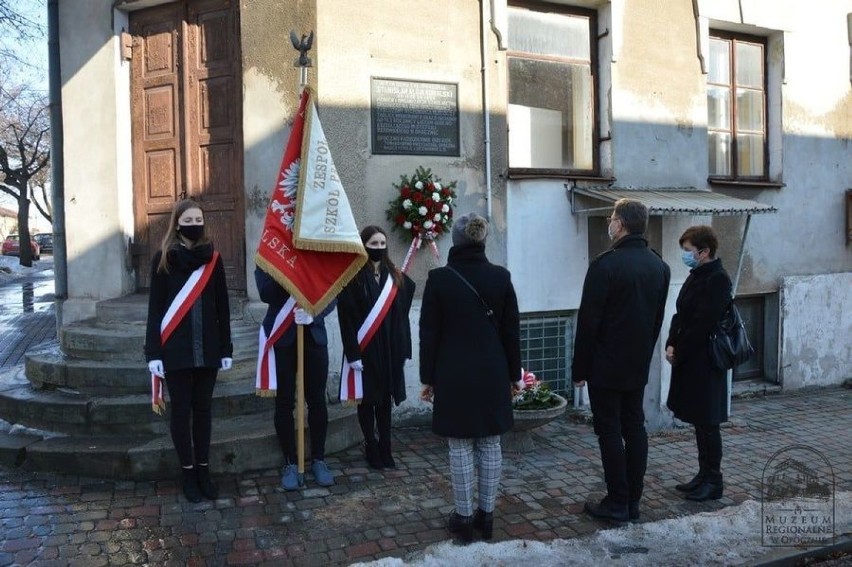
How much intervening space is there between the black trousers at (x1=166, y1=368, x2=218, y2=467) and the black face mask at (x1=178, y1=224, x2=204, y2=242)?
0.89 metres

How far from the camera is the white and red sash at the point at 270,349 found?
16.6ft

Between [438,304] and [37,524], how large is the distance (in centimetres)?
283

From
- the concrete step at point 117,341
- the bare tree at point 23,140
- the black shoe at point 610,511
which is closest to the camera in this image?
the black shoe at point 610,511

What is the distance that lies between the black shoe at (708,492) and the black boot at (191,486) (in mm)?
3424

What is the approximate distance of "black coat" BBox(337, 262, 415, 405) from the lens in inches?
209

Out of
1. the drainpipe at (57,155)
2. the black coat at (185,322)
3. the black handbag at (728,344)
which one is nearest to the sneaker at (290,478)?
the black coat at (185,322)

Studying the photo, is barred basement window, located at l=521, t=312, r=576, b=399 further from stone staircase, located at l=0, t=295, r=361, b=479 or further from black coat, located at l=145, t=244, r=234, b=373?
black coat, located at l=145, t=244, r=234, b=373

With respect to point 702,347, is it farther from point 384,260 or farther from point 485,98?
point 485,98

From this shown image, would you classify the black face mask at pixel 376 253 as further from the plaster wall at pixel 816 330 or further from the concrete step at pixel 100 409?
the plaster wall at pixel 816 330

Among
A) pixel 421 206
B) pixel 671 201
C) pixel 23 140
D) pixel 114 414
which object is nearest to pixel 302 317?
pixel 114 414

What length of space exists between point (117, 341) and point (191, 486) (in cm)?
207

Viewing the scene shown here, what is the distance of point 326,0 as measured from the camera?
21.2 ft

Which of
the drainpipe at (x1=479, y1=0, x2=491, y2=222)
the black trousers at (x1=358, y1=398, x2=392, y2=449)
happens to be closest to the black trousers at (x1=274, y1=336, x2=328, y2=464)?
the black trousers at (x1=358, y1=398, x2=392, y2=449)

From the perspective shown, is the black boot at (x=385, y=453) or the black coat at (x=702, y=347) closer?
the black coat at (x=702, y=347)
